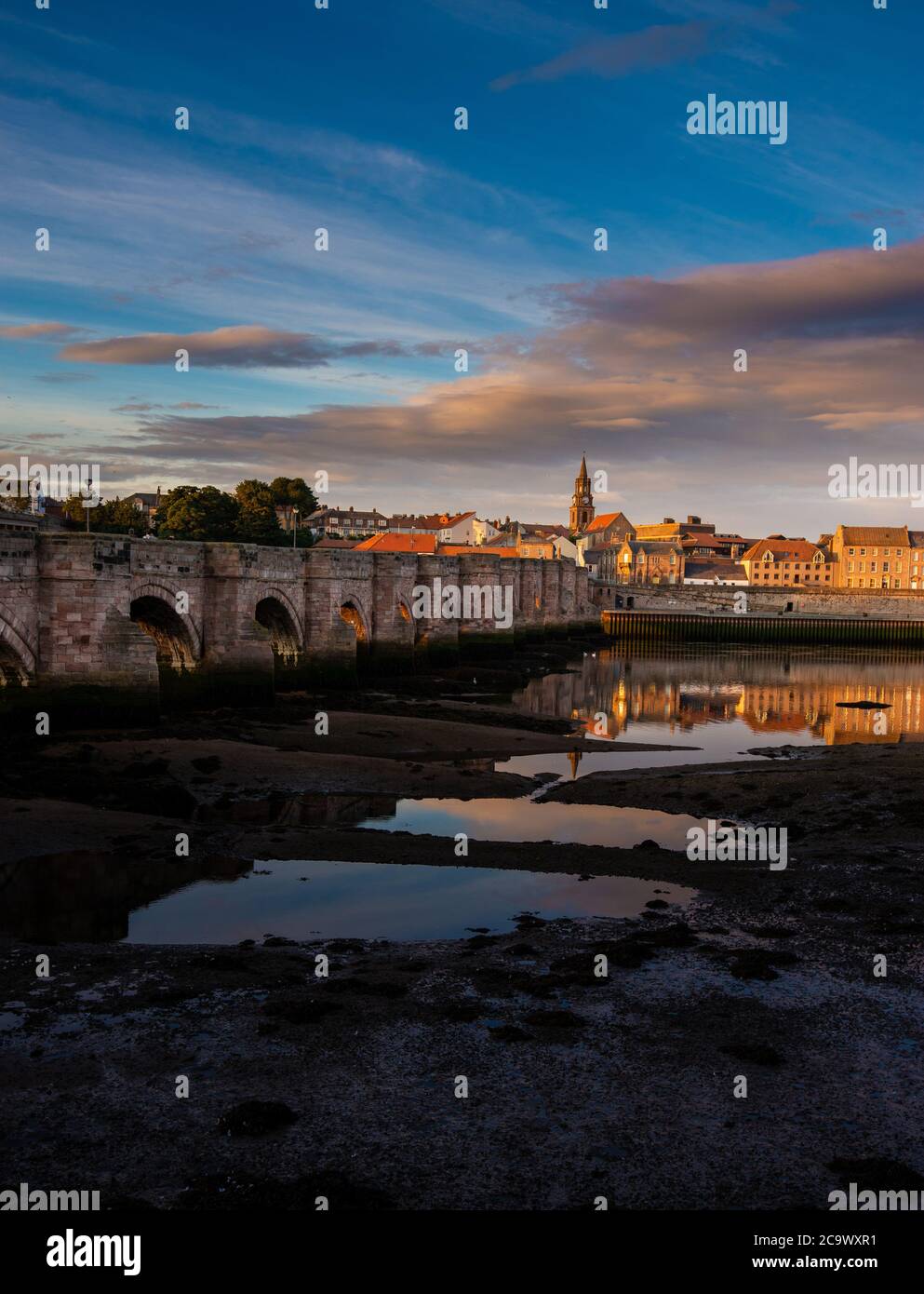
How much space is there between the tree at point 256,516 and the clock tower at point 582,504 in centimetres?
10321

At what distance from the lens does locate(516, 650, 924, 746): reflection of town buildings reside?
41438mm

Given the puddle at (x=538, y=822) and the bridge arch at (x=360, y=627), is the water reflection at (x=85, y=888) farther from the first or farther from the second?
the bridge arch at (x=360, y=627)

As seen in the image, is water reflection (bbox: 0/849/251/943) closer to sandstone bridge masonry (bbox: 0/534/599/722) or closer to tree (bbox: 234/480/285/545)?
sandstone bridge masonry (bbox: 0/534/599/722)

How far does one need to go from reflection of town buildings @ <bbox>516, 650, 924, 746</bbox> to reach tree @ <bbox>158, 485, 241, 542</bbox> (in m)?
34.5

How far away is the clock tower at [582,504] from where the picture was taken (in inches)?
7490

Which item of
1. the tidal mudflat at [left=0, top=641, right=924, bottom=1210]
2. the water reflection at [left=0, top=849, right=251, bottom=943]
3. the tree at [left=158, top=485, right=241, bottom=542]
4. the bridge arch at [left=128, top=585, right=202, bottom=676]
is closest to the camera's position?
the tidal mudflat at [left=0, top=641, right=924, bottom=1210]

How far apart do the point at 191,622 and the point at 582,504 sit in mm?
161824

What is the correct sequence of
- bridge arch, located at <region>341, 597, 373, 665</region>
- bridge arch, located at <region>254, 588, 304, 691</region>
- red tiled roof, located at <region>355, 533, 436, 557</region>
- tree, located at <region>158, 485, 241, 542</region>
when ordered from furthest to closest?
1. red tiled roof, located at <region>355, 533, 436, 557</region>
2. tree, located at <region>158, 485, 241, 542</region>
3. bridge arch, located at <region>341, 597, 373, 665</region>
4. bridge arch, located at <region>254, 588, 304, 691</region>

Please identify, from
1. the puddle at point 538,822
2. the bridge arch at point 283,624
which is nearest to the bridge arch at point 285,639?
the bridge arch at point 283,624

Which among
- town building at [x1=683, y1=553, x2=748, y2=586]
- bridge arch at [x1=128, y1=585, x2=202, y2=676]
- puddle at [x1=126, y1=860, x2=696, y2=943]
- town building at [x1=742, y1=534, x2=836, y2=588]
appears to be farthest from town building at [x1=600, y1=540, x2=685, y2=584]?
puddle at [x1=126, y1=860, x2=696, y2=943]

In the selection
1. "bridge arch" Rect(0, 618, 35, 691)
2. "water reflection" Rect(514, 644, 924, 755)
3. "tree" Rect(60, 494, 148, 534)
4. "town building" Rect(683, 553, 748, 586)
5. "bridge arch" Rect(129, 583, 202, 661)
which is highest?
"tree" Rect(60, 494, 148, 534)

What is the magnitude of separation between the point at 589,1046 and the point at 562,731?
83.2 feet

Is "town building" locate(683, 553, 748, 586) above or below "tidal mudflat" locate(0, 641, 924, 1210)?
above

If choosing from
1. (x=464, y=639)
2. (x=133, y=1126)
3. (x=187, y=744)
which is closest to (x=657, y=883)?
(x=133, y=1126)
